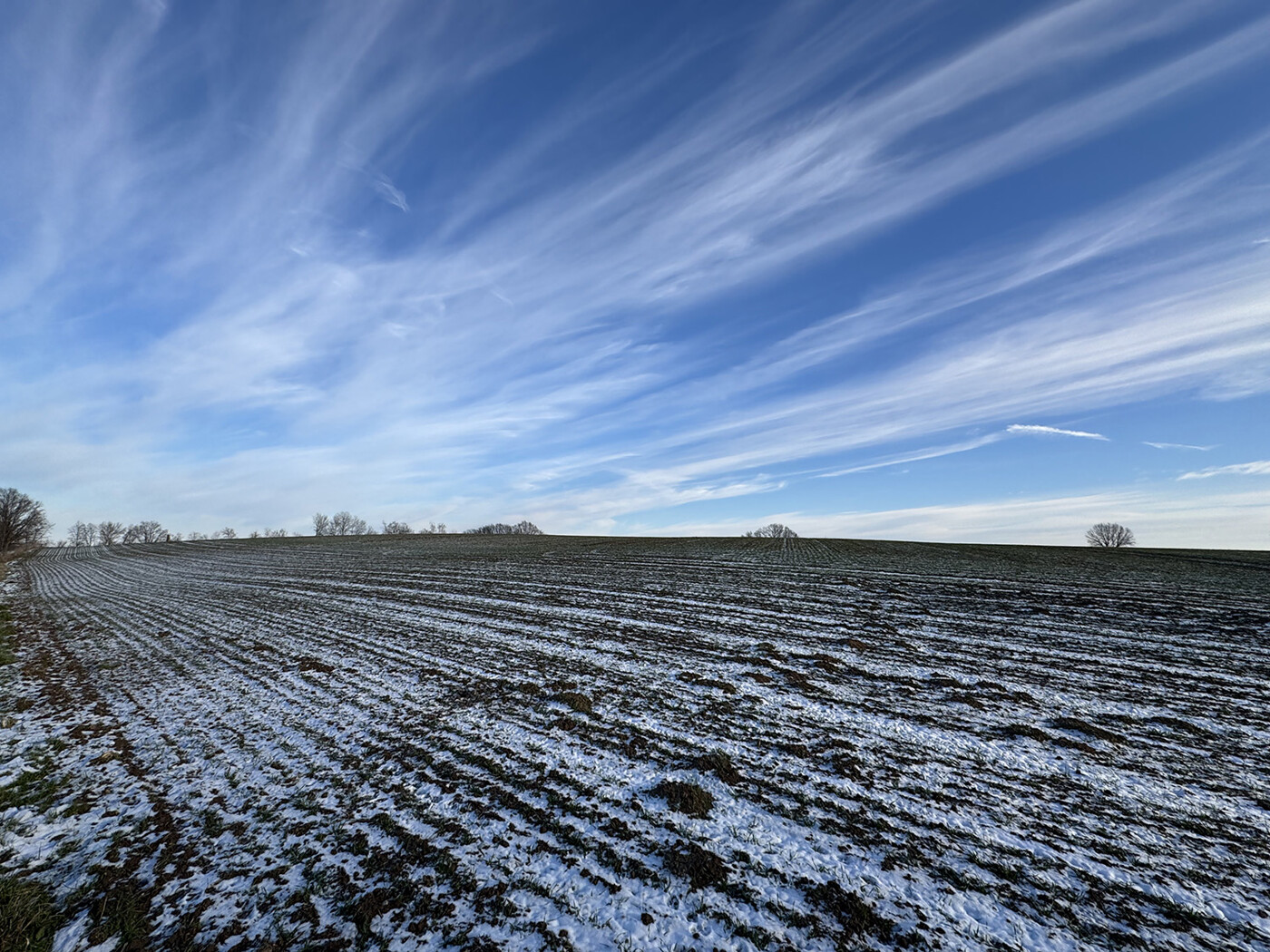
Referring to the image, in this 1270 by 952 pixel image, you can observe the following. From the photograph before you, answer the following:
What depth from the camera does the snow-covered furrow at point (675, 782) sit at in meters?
4.00

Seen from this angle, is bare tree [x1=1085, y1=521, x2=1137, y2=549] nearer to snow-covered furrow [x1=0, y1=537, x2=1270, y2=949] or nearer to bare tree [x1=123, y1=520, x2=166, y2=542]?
snow-covered furrow [x1=0, y1=537, x2=1270, y2=949]

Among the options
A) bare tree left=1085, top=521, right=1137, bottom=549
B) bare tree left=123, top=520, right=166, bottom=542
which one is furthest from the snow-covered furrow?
bare tree left=123, top=520, right=166, bottom=542

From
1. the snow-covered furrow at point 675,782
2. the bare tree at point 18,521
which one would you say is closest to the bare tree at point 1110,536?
the snow-covered furrow at point 675,782

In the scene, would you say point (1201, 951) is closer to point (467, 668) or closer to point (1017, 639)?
point (1017, 639)

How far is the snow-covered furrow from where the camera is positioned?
13.1ft

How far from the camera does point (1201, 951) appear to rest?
3547 millimetres

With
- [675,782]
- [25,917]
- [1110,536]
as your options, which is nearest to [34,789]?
[25,917]

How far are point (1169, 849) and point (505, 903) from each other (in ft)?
19.0

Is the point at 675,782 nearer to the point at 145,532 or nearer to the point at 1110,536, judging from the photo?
the point at 1110,536

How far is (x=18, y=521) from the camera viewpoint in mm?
83875

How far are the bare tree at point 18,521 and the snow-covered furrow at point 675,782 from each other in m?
106

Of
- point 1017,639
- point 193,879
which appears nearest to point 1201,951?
point 193,879

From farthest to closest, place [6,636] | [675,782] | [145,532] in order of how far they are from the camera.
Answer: [145,532]
[6,636]
[675,782]

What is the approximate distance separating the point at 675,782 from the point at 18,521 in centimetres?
12754
